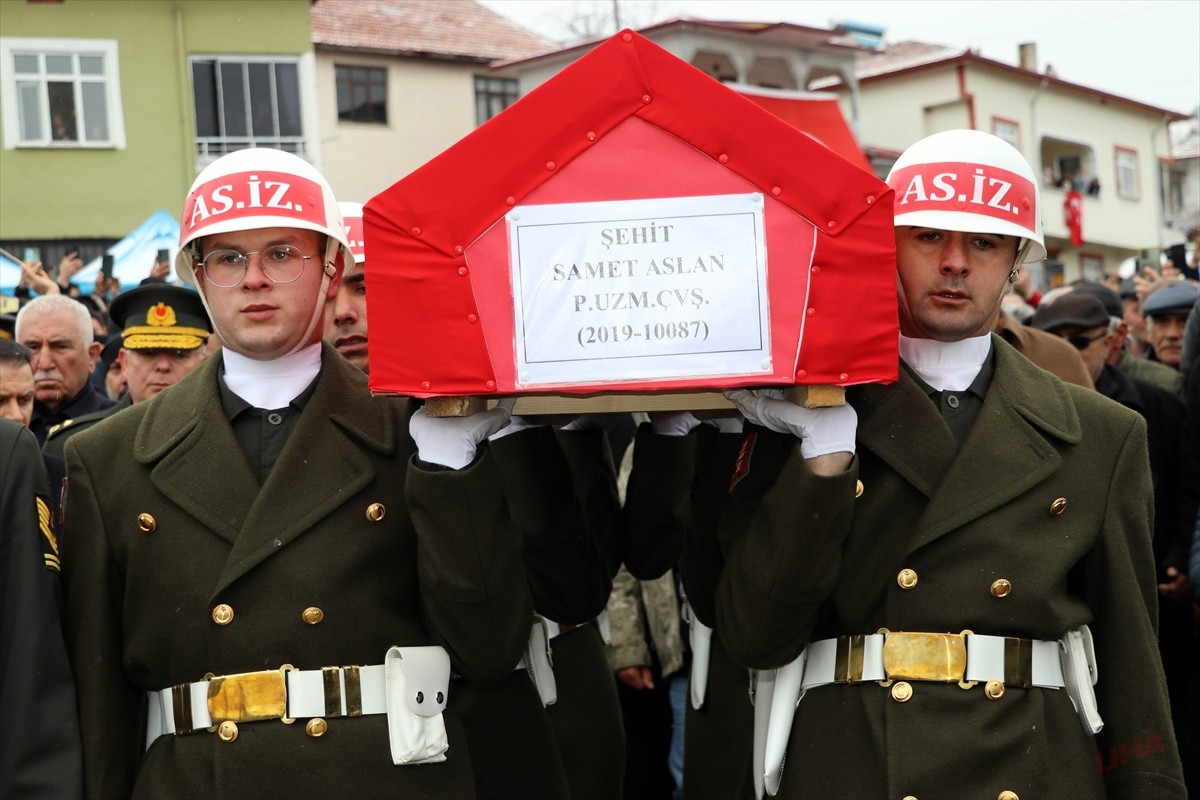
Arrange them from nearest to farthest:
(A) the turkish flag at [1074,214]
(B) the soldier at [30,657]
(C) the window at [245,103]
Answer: (B) the soldier at [30,657] → (C) the window at [245,103] → (A) the turkish flag at [1074,214]

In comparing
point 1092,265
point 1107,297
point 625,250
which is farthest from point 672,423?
point 1092,265

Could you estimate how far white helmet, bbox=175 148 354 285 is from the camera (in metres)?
4.30

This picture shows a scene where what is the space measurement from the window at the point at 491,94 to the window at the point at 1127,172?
20615 mm

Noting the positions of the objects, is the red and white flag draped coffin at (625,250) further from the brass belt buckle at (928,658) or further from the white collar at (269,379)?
the brass belt buckle at (928,658)

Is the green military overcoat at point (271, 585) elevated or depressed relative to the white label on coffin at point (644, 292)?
depressed

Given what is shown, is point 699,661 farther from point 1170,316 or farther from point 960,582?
point 1170,316

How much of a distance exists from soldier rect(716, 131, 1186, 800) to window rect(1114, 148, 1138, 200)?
157 feet

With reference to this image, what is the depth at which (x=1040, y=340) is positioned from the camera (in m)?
7.09

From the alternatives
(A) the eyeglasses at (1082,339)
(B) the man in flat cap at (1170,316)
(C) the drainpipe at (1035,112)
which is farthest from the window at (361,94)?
(A) the eyeglasses at (1082,339)

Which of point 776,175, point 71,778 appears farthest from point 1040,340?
point 71,778

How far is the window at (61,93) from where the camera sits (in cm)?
2431

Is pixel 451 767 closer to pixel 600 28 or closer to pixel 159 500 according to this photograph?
pixel 159 500

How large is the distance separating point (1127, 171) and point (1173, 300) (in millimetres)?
43310

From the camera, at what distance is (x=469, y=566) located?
4.04m
